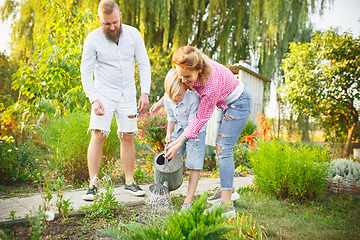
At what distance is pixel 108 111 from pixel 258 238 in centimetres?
154

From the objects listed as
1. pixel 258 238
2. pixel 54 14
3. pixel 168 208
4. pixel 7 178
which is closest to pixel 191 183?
pixel 168 208

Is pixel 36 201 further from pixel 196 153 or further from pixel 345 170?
pixel 345 170

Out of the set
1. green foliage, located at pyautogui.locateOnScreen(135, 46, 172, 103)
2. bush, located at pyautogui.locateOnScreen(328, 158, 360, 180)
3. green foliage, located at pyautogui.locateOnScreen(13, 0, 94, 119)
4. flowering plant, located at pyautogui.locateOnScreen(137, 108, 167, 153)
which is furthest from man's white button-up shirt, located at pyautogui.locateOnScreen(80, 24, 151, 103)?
green foliage, located at pyautogui.locateOnScreen(135, 46, 172, 103)

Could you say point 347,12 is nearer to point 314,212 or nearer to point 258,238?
point 314,212

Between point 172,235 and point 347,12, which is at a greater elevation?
point 347,12

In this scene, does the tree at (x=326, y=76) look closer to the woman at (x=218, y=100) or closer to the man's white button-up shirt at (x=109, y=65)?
the woman at (x=218, y=100)

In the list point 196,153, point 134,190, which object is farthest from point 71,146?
point 196,153

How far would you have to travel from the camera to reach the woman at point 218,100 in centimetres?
168

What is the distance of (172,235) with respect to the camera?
3.59 feet

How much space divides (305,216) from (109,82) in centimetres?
199

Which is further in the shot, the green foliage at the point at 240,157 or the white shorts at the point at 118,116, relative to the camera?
the green foliage at the point at 240,157

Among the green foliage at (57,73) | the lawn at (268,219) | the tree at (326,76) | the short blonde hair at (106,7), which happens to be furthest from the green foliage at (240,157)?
the tree at (326,76)

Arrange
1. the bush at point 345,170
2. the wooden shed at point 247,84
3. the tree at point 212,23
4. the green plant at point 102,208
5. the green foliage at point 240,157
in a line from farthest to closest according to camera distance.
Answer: the tree at point 212,23 → the wooden shed at point 247,84 → the green foliage at point 240,157 → the bush at point 345,170 → the green plant at point 102,208

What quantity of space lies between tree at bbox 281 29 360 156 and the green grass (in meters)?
4.39
